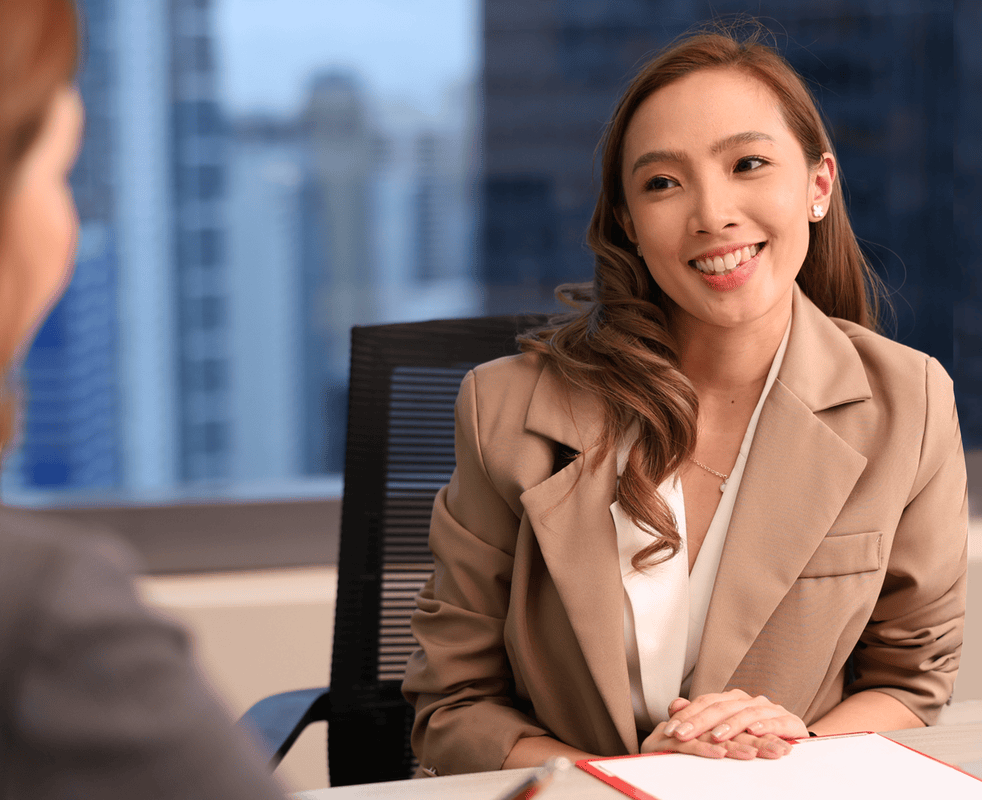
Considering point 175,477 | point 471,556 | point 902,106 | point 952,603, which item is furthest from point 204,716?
point 902,106

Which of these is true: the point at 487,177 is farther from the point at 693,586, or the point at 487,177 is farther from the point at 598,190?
the point at 693,586

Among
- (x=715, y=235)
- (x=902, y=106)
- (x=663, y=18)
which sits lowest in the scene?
(x=715, y=235)

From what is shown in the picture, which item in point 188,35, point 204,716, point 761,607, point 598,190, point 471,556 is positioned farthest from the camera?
point 188,35

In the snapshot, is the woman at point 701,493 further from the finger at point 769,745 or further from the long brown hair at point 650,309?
the finger at point 769,745

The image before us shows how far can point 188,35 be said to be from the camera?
2.41m

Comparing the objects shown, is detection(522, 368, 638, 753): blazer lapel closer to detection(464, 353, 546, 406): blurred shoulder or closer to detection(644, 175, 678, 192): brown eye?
detection(464, 353, 546, 406): blurred shoulder

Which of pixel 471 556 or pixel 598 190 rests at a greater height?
pixel 598 190

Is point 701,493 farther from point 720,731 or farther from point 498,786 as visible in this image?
point 498,786

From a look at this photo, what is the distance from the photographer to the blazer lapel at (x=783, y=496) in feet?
4.21

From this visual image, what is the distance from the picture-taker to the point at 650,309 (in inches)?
60.2

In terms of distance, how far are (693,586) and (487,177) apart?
151 cm

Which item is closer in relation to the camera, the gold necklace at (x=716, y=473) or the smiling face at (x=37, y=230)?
the smiling face at (x=37, y=230)

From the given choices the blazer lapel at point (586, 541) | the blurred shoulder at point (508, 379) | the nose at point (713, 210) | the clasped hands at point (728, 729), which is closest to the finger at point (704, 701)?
the clasped hands at point (728, 729)

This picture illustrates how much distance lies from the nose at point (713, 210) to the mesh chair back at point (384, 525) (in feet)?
1.17
